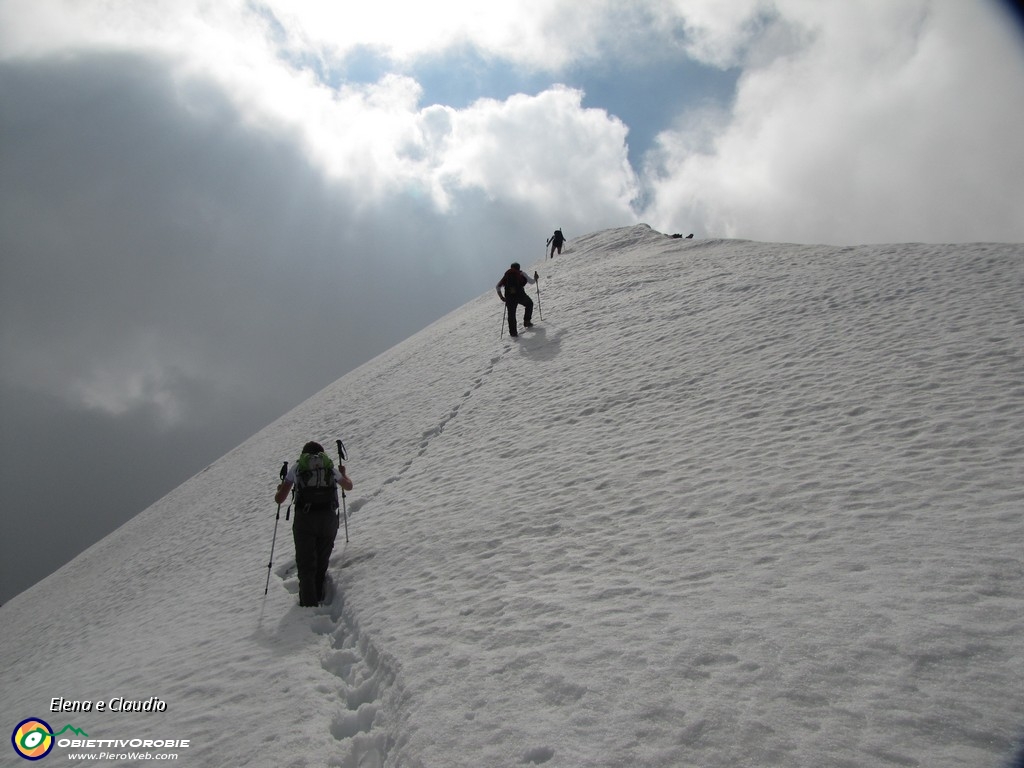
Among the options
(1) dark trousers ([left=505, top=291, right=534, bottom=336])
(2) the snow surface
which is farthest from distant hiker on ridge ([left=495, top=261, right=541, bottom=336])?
(2) the snow surface

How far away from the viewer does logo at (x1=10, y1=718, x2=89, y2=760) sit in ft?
17.9

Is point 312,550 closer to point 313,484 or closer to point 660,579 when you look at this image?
point 313,484

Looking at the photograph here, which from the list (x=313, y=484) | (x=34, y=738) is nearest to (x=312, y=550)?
(x=313, y=484)

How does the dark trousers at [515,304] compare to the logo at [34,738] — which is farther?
the dark trousers at [515,304]

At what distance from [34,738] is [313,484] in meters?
3.62

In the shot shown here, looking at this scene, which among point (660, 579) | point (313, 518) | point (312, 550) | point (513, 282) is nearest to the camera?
point (660, 579)

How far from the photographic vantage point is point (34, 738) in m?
5.83

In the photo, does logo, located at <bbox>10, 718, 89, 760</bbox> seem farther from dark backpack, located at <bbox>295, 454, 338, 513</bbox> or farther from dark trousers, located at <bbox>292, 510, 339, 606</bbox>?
dark backpack, located at <bbox>295, 454, 338, 513</bbox>

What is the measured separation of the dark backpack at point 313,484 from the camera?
25.0 feet

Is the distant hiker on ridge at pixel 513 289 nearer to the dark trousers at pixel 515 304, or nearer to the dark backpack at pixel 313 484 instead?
the dark trousers at pixel 515 304

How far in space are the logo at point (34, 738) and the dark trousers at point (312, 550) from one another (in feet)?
8.23

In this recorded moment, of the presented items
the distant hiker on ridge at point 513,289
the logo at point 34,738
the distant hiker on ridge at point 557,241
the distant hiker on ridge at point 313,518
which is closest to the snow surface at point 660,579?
the logo at point 34,738

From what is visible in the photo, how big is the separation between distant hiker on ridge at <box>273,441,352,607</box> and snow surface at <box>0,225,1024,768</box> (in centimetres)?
32

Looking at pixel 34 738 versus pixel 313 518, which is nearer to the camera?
pixel 34 738
